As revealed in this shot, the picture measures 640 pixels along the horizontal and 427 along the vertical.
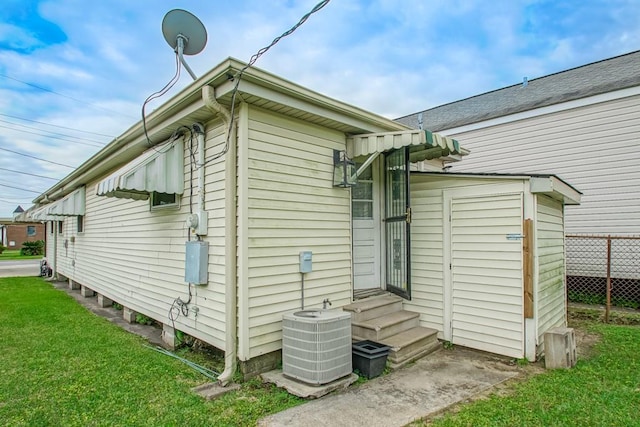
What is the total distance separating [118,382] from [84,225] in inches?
278

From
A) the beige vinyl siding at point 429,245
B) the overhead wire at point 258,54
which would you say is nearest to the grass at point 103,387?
the overhead wire at point 258,54

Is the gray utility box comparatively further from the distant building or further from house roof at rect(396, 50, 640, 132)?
the distant building

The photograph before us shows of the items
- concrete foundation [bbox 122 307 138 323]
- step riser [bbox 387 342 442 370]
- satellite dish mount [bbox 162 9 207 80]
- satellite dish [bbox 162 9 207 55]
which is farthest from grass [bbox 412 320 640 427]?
concrete foundation [bbox 122 307 138 323]

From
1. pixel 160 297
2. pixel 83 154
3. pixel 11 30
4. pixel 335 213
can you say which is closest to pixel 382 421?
pixel 335 213

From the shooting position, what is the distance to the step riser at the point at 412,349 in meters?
3.93

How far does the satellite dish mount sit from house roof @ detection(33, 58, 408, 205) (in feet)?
1.24

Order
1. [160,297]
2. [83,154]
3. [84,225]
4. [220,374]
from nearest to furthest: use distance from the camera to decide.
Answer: [220,374], [160,297], [84,225], [83,154]

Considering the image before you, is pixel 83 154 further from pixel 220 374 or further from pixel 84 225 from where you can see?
pixel 220 374

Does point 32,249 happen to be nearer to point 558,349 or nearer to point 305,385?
point 305,385

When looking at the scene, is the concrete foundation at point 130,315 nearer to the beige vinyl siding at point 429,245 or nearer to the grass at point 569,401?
the beige vinyl siding at point 429,245

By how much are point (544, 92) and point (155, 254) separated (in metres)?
9.90

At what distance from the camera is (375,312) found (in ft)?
15.1

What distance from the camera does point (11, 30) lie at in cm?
1062

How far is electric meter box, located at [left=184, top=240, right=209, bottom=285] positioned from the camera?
3.96 meters
